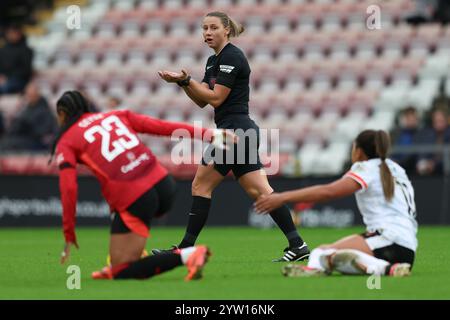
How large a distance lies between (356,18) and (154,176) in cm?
1450

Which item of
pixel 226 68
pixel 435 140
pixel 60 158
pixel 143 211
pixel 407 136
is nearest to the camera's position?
pixel 60 158

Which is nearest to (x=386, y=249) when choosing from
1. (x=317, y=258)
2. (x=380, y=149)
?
(x=317, y=258)

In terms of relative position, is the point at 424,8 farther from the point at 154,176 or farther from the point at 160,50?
the point at 154,176

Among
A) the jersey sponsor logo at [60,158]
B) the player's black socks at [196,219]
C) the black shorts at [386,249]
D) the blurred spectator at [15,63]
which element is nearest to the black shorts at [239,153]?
the player's black socks at [196,219]

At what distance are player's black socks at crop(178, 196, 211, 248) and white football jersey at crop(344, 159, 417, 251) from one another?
2344mm

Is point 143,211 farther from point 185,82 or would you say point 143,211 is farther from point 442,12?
point 442,12

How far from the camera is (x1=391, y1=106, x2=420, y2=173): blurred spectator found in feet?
58.7

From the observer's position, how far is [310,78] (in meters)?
21.6

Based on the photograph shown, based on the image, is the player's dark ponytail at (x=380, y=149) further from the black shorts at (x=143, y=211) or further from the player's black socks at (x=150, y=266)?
the player's black socks at (x=150, y=266)

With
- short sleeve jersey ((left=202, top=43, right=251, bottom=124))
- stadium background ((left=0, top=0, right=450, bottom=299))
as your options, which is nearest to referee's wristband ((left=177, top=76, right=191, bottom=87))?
short sleeve jersey ((left=202, top=43, right=251, bottom=124))

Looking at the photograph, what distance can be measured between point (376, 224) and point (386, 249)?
0.66 ft

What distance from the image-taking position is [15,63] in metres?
22.2

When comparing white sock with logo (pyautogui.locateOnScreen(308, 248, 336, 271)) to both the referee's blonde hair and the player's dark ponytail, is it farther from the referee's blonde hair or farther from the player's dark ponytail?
the referee's blonde hair

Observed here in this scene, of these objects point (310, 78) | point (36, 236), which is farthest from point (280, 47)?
point (36, 236)
